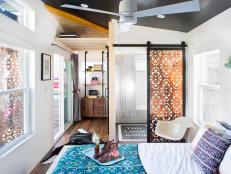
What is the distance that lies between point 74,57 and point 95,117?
2037 mm

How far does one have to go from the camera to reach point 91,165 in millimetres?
2285

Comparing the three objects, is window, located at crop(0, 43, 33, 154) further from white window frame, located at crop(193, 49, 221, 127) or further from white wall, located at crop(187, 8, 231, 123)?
white window frame, located at crop(193, 49, 221, 127)

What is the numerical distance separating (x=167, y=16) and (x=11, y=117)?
2879mm

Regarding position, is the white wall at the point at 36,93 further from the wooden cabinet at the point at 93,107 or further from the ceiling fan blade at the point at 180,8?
the wooden cabinet at the point at 93,107

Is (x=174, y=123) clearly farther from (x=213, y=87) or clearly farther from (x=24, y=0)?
(x=24, y=0)

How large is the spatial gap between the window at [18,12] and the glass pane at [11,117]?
1.05 metres

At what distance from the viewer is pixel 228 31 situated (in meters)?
2.95

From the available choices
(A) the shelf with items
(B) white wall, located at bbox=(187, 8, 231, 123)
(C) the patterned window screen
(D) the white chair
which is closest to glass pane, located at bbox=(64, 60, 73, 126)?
(A) the shelf with items

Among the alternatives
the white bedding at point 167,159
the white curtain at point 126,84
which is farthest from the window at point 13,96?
the white curtain at point 126,84

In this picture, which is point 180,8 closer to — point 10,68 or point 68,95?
point 10,68

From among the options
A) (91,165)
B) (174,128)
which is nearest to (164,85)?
(174,128)

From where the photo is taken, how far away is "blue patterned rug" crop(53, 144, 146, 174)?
2.14 m

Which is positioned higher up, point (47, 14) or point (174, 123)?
point (47, 14)

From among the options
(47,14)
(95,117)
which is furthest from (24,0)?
(95,117)
